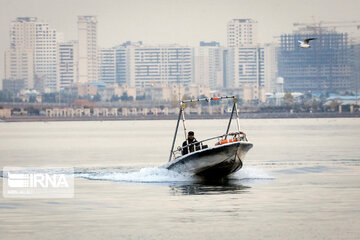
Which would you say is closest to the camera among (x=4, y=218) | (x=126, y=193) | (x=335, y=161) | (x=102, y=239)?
(x=102, y=239)

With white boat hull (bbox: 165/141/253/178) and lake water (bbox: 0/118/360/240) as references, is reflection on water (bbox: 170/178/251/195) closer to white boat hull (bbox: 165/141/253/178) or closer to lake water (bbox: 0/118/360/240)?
lake water (bbox: 0/118/360/240)

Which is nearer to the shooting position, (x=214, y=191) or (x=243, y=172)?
(x=214, y=191)

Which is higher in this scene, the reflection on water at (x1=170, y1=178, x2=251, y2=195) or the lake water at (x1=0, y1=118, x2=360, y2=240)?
the reflection on water at (x1=170, y1=178, x2=251, y2=195)

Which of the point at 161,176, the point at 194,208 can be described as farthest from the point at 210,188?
the point at 194,208

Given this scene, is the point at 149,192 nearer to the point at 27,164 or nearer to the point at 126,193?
the point at 126,193

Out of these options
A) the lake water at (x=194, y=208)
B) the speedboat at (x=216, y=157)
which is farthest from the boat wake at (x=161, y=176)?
the speedboat at (x=216, y=157)

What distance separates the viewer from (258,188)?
3441cm

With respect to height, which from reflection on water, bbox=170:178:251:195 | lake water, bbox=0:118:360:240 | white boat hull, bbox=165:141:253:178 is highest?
white boat hull, bbox=165:141:253:178

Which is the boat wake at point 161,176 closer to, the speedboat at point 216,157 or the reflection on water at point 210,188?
the speedboat at point 216,157

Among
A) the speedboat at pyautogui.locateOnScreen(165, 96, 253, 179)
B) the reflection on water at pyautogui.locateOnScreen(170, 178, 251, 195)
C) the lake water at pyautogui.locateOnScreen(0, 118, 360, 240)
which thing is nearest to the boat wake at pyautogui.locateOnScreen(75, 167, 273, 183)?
the lake water at pyautogui.locateOnScreen(0, 118, 360, 240)

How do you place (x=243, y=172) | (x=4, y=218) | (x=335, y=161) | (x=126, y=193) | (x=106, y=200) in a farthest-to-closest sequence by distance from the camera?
1. (x=335, y=161)
2. (x=243, y=172)
3. (x=126, y=193)
4. (x=106, y=200)
5. (x=4, y=218)

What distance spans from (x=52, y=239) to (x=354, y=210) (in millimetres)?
8643

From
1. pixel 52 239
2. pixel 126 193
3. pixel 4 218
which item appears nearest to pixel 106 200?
pixel 126 193

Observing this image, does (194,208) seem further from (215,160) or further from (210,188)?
(215,160)
